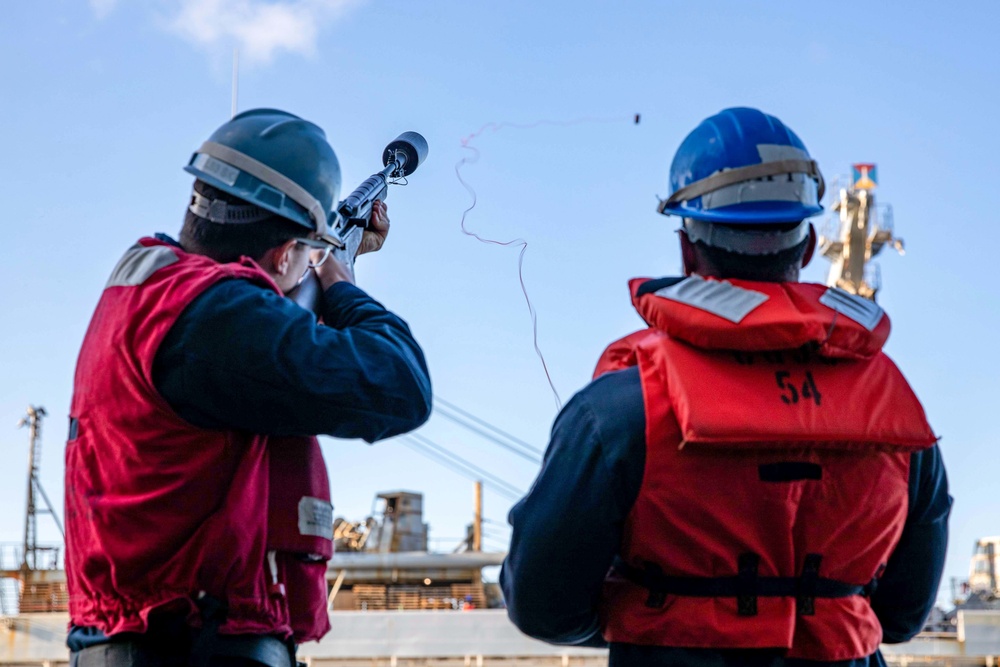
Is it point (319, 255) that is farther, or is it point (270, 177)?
point (319, 255)

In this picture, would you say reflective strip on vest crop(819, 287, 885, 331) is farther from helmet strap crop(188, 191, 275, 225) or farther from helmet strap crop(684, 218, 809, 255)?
helmet strap crop(188, 191, 275, 225)

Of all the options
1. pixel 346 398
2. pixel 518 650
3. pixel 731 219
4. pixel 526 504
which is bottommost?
pixel 518 650

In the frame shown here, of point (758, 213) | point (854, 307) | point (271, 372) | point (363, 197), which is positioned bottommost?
point (271, 372)

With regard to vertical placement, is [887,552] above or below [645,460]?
below

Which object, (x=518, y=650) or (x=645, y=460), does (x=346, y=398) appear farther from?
(x=518, y=650)

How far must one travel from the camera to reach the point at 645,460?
2336mm

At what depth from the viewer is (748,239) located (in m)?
2.60

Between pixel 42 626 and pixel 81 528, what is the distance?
22.5m

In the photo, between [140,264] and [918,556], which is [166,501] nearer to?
[140,264]

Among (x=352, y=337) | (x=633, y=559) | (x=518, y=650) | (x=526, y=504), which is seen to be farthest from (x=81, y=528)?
(x=518, y=650)

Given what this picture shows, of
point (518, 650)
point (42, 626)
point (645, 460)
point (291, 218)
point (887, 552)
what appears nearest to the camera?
point (645, 460)

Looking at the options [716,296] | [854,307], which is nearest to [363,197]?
[716,296]

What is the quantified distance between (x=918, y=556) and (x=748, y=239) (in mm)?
938

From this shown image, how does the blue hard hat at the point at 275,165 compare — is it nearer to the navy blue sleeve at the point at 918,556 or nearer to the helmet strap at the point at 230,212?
the helmet strap at the point at 230,212
